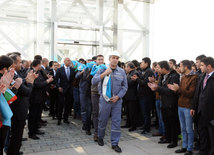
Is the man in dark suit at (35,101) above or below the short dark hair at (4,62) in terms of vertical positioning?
below

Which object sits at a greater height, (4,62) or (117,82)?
(4,62)

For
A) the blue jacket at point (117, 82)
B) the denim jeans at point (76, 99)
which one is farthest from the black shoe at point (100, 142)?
the denim jeans at point (76, 99)

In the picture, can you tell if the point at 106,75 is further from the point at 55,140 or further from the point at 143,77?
the point at 55,140

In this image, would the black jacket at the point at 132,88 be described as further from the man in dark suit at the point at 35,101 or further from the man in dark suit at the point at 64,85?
the man in dark suit at the point at 35,101

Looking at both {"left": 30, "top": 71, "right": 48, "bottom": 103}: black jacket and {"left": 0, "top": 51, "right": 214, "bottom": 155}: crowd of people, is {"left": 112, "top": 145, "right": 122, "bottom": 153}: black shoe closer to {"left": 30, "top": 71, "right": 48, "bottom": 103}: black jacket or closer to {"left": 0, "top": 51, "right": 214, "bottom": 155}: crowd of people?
{"left": 0, "top": 51, "right": 214, "bottom": 155}: crowd of people

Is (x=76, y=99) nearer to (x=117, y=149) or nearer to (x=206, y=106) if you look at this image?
(x=117, y=149)

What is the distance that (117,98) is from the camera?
14.7ft

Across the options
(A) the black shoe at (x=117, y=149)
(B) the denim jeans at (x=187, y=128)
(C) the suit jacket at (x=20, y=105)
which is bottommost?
(A) the black shoe at (x=117, y=149)

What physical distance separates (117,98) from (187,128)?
1.64 m

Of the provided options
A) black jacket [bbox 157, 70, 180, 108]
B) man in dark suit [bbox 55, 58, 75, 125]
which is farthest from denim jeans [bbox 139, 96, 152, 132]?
man in dark suit [bbox 55, 58, 75, 125]

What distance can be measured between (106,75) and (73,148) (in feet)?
6.07

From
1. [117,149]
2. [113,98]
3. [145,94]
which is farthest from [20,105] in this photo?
[145,94]

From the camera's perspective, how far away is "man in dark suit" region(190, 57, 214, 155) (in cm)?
372

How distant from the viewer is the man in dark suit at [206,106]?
372 centimetres
